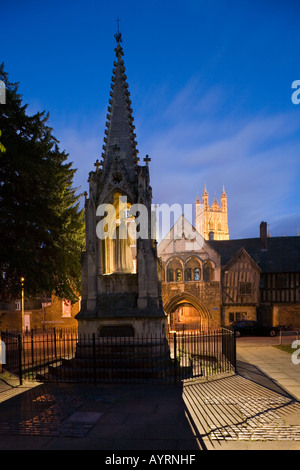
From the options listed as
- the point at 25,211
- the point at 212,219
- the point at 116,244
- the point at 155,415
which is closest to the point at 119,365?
the point at 155,415

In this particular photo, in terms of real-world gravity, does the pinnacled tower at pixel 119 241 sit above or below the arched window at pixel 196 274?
above

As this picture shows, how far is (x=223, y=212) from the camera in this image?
12412cm

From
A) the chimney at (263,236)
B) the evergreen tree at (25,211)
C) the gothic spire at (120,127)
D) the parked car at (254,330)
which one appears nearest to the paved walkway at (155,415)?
the evergreen tree at (25,211)

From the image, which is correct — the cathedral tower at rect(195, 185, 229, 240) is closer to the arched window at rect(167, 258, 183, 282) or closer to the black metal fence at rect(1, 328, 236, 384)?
the arched window at rect(167, 258, 183, 282)

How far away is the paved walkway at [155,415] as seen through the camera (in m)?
6.81

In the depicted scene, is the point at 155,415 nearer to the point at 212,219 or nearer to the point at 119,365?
the point at 119,365

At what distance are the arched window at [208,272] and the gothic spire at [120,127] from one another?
24.3 m

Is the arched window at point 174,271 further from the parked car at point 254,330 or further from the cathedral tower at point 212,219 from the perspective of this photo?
the cathedral tower at point 212,219

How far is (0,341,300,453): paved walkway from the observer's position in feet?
22.4

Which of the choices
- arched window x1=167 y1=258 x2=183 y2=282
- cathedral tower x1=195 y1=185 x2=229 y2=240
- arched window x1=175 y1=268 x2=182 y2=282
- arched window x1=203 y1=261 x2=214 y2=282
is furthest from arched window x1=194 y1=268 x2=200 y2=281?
cathedral tower x1=195 y1=185 x2=229 y2=240

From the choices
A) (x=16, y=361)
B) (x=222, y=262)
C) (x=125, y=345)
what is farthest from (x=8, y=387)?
(x=222, y=262)

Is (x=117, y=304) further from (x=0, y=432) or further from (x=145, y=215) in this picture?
(x=0, y=432)

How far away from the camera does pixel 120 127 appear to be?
14.7 meters

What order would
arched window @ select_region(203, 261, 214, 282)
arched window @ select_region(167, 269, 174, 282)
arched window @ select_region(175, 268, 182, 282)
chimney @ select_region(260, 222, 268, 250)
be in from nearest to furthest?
arched window @ select_region(203, 261, 214, 282) → arched window @ select_region(175, 268, 182, 282) → arched window @ select_region(167, 269, 174, 282) → chimney @ select_region(260, 222, 268, 250)
